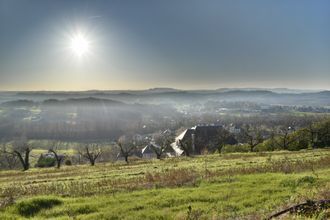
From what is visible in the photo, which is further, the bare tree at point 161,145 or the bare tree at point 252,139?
the bare tree at point 252,139

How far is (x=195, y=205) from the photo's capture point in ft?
52.0

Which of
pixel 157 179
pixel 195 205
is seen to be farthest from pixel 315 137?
pixel 195 205

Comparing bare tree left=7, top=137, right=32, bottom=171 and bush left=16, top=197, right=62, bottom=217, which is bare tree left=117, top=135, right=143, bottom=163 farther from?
bush left=16, top=197, right=62, bottom=217

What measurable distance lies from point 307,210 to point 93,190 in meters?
13.3

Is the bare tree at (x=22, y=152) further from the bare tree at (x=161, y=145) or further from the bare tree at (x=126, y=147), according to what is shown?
the bare tree at (x=161, y=145)

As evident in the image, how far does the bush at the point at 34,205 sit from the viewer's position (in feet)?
53.0

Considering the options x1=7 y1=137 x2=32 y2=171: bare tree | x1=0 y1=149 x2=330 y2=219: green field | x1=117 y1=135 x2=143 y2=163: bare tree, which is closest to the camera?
x1=0 y1=149 x2=330 y2=219: green field

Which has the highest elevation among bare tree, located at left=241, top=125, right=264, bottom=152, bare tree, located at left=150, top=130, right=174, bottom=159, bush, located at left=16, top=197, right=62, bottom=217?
bush, located at left=16, top=197, right=62, bottom=217

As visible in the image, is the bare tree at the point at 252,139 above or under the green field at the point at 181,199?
under

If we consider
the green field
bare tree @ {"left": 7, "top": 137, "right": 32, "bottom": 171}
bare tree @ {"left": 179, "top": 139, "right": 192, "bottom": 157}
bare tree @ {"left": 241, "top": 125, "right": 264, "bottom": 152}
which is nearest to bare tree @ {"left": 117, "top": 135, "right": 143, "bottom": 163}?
bare tree @ {"left": 179, "top": 139, "right": 192, "bottom": 157}

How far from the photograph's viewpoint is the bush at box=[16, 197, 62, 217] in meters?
16.2

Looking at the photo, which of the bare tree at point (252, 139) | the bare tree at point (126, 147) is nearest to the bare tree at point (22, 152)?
the bare tree at point (126, 147)

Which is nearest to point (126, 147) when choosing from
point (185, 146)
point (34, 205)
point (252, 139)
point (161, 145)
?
point (161, 145)

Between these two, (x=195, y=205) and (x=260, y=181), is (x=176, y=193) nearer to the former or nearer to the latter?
(x=195, y=205)
